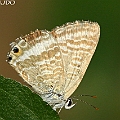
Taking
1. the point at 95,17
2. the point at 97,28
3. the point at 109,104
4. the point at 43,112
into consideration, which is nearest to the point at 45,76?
the point at 97,28

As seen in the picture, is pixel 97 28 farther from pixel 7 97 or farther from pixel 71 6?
pixel 71 6

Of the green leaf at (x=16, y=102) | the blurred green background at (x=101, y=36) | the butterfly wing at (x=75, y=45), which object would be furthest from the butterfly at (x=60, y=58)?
the blurred green background at (x=101, y=36)

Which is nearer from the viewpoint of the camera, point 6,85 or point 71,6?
point 6,85

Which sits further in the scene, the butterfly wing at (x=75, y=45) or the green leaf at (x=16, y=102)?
the butterfly wing at (x=75, y=45)

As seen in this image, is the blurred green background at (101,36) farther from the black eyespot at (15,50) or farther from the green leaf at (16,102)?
the green leaf at (16,102)

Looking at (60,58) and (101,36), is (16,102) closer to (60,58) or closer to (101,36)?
(60,58)

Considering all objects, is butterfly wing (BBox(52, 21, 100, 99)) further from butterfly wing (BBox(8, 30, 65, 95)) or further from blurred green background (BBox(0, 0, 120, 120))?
blurred green background (BBox(0, 0, 120, 120))
